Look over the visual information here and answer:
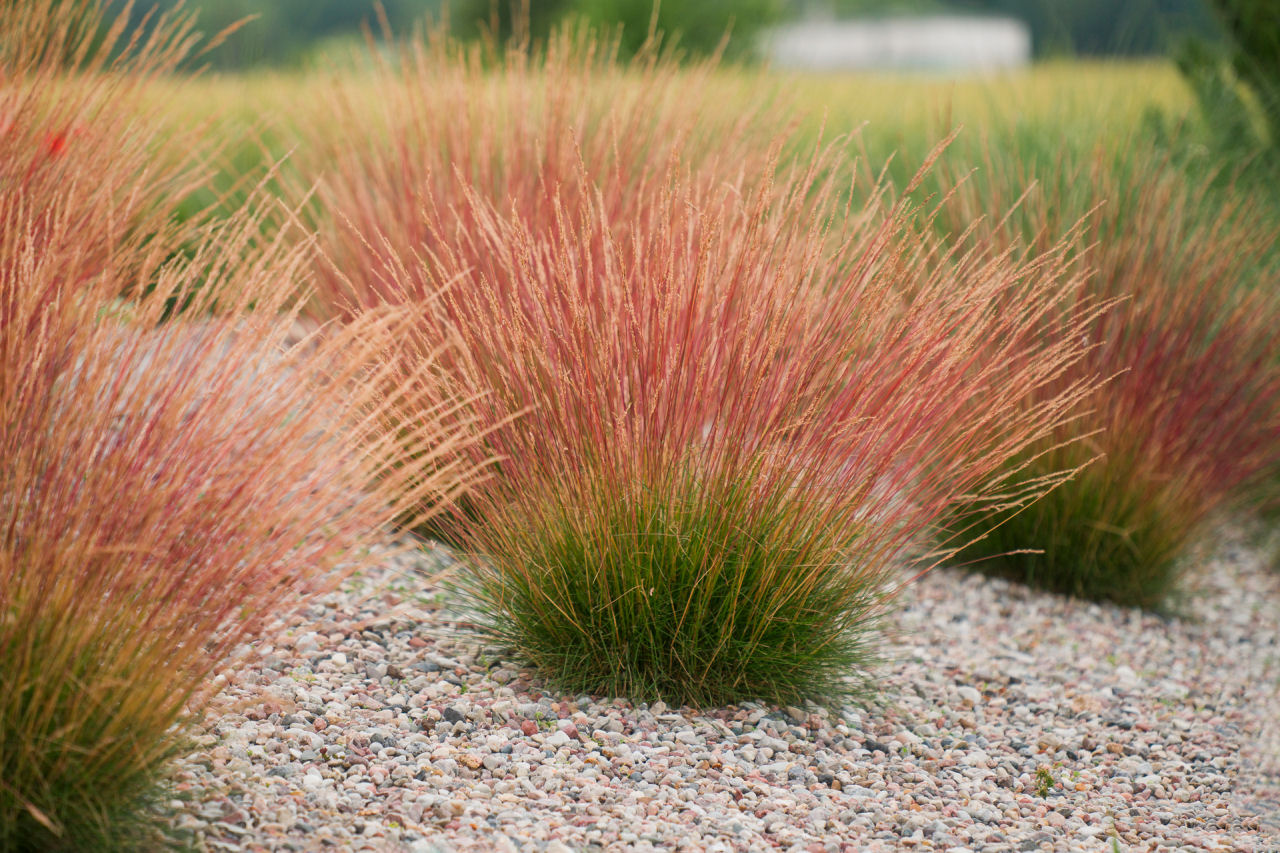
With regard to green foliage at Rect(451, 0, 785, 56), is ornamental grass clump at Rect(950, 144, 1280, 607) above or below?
below

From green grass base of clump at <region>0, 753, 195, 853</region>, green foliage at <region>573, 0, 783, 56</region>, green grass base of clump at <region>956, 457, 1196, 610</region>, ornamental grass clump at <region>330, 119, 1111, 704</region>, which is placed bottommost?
green grass base of clump at <region>956, 457, 1196, 610</region>

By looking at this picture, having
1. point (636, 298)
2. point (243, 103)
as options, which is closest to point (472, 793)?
point (636, 298)

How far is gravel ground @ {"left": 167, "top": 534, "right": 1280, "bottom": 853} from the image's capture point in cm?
182

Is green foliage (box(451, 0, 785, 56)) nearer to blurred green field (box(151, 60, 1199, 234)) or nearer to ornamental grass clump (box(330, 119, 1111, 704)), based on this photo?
blurred green field (box(151, 60, 1199, 234))

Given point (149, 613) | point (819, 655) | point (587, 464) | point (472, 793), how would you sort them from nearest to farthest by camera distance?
point (149, 613)
point (472, 793)
point (587, 464)
point (819, 655)

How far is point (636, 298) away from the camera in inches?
85.5

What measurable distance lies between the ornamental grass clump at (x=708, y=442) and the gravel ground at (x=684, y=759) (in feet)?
0.53

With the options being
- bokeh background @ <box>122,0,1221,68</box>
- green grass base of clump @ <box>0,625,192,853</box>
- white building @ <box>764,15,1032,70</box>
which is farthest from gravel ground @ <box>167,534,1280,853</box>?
white building @ <box>764,15,1032,70</box>

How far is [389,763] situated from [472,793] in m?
0.16

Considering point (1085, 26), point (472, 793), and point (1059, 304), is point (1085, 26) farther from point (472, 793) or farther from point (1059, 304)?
point (472, 793)

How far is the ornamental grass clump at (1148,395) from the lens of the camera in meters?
3.31

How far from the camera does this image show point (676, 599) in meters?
2.17

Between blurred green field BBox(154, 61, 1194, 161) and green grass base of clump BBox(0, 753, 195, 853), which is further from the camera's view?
blurred green field BBox(154, 61, 1194, 161)

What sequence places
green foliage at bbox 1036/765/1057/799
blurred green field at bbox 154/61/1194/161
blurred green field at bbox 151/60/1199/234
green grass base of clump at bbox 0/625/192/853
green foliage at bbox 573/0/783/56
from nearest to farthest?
green grass base of clump at bbox 0/625/192/853 < green foliage at bbox 1036/765/1057/799 < blurred green field at bbox 151/60/1199/234 < blurred green field at bbox 154/61/1194/161 < green foliage at bbox 573/0/783/56
